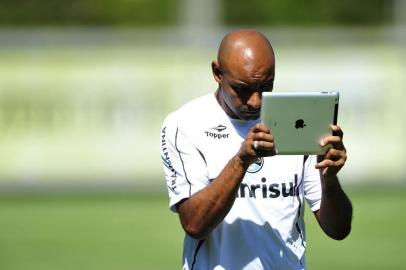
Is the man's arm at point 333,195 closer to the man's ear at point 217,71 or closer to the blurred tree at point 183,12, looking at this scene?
the man's ear at point 217,71

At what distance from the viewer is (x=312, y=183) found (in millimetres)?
5453

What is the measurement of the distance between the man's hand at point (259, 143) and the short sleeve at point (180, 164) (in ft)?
1.63

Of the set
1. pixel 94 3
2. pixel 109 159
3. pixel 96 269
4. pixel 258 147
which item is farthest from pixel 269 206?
pixel 94 3

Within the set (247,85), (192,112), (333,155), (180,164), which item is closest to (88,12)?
(192,112)

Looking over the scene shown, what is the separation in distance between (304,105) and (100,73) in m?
13.6

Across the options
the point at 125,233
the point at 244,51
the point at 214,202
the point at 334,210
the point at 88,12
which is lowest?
the point at 125,233

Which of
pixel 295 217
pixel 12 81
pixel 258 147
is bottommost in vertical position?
pixel 12 81

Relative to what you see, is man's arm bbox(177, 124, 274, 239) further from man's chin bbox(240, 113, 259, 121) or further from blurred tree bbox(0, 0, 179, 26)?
blurred tree bbox(0, 0, 179, 26)

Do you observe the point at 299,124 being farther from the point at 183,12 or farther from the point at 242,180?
Answer: the point at 183,12

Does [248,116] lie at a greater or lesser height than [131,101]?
greater

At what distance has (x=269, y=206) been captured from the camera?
17.3 feet

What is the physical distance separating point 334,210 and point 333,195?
99 mm

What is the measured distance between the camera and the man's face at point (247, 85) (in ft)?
16.7

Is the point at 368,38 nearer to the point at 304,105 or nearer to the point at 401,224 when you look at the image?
the point at 401,224
